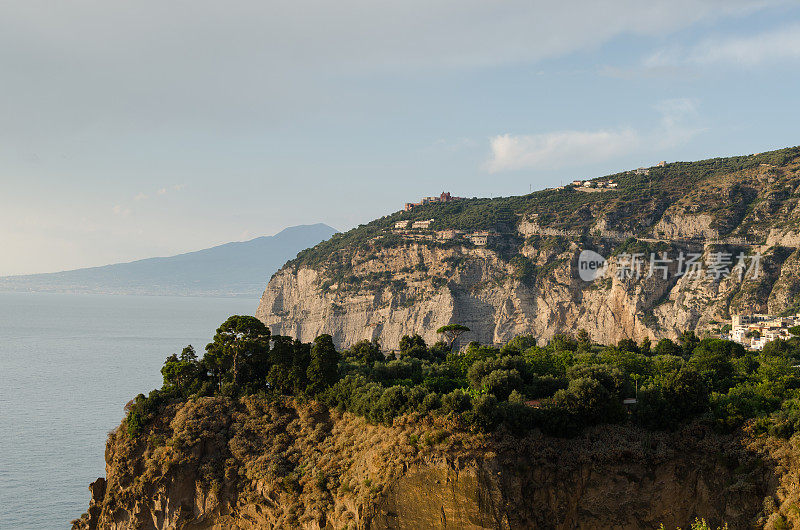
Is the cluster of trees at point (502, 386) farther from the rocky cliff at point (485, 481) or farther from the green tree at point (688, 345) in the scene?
the green tree at point (688, 345)

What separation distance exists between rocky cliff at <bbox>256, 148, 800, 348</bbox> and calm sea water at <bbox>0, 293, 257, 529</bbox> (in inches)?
1200

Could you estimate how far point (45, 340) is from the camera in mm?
140750

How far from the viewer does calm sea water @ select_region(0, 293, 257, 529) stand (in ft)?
154

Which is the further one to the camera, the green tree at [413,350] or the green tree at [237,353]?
the green tree at [413,350]

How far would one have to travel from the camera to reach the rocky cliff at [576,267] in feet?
315

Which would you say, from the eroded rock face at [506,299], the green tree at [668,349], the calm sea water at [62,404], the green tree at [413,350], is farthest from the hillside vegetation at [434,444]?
the eroded rock face at [506,299]

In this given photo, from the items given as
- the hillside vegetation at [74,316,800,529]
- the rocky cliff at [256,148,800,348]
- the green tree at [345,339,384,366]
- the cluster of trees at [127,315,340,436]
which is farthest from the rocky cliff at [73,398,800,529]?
the rocky cliff at [256,148,800,348]

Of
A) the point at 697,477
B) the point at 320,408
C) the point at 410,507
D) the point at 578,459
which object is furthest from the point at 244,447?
the point at 697,477

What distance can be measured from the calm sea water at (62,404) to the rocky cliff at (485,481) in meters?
18.8

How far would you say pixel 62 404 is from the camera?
245 ft

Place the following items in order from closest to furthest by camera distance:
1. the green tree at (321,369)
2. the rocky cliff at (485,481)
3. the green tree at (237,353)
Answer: the rocky cliff at (485,481) < the green tree at (321,369) < the green tree at (237,353)

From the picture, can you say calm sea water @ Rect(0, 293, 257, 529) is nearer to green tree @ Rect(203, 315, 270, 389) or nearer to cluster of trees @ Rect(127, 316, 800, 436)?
green tree @ Rect(203, 315, 270, 389)

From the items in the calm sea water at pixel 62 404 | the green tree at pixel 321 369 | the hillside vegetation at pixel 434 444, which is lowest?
the calm sea water at pixel 62 404

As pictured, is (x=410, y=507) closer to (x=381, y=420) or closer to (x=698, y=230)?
(x=381, y=420)
